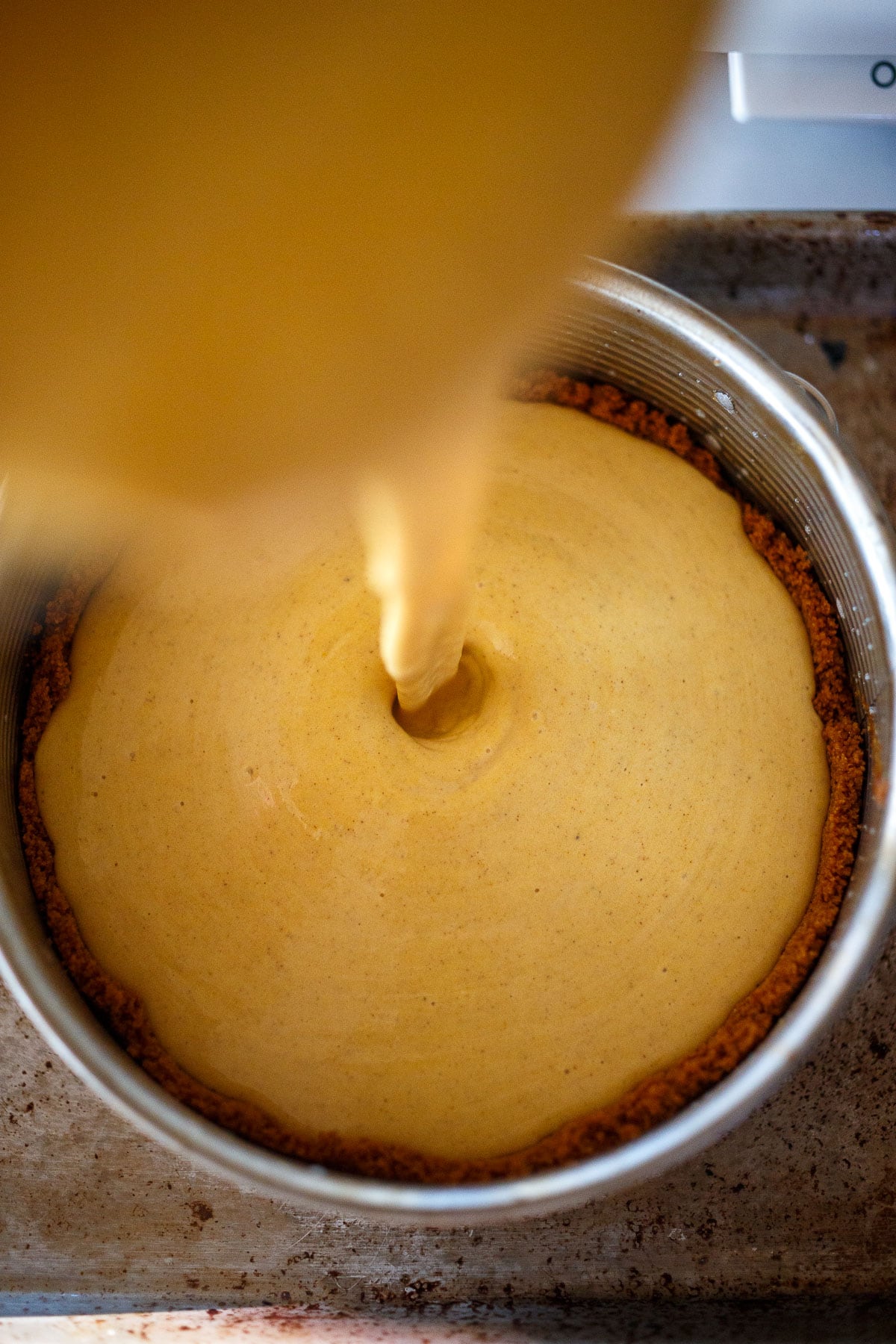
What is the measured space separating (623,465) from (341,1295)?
0.85m

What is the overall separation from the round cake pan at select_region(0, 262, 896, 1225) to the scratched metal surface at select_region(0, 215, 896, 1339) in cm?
17

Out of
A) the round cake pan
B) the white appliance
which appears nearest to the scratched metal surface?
the round cake pan

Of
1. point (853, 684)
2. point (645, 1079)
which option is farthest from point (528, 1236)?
point (853, 684)

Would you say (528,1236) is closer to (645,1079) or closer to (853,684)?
(645,1079)

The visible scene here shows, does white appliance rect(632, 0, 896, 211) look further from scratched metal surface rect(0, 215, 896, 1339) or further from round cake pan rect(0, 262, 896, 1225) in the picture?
scratched metal surface rect(0, 215, 896, 1339)

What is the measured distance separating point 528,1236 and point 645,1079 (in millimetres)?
237

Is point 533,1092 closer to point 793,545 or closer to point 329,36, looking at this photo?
point 793,545

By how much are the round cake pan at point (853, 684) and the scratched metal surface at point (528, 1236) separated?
17cm

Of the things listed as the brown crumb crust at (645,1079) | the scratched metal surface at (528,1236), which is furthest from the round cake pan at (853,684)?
the scratched metal surface at (528,1236)

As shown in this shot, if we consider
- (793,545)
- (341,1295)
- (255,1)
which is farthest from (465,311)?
(341,1295)

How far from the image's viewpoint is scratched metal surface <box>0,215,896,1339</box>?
1051mm

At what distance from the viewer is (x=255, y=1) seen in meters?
0.61

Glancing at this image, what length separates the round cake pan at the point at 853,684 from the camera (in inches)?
31.7

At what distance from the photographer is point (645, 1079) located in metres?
0.94
